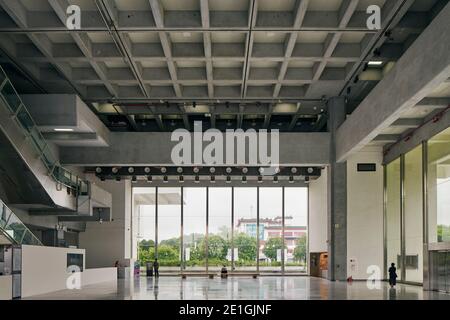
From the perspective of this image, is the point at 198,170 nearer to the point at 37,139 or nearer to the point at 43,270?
the point at 37,139

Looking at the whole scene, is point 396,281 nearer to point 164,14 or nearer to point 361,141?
point 361,141

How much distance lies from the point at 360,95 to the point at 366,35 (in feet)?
32.1

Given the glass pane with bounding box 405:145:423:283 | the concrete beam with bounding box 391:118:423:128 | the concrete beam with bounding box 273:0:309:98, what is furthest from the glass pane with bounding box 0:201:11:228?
the glass pane with bounding box 405:145:423:283

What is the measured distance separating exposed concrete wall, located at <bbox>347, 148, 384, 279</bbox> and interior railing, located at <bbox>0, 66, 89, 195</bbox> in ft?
51.2

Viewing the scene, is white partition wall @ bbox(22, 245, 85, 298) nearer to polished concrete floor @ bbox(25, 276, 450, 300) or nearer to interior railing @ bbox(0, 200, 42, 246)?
interior railing @ bbox(0, 200, 42, 246)

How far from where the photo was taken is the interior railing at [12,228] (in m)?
22.3

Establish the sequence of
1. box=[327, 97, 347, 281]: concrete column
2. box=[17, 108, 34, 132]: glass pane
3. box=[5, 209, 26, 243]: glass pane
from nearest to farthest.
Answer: box=[5, 209, 26, 243]: glass pane → box=[17, 108, 34, 132]: glass pane → box=[327, 97, 347, 281]: concrete column

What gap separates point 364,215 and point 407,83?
16641 mm

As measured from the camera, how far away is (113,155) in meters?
37.6

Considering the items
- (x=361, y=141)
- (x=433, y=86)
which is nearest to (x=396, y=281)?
(x=361, y=141)

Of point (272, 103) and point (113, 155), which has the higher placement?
point (272, 103)

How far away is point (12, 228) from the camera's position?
75.6 feet

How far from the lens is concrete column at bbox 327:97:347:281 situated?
117 feet
